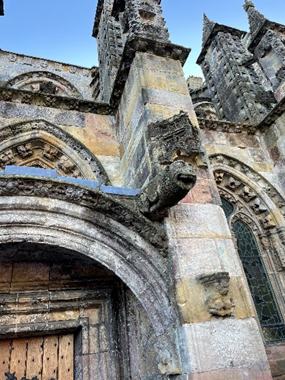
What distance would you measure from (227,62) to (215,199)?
6.30 m

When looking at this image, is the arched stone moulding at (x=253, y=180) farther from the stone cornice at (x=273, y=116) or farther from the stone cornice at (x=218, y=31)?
the stone cornice at (x=218, y=31)

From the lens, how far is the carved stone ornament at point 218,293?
92.6 inches

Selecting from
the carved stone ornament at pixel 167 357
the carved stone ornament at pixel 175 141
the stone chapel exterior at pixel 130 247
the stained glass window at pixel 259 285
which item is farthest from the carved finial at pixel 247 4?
the carved stone ornament at pixel 167 357

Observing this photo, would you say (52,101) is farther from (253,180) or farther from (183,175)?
(253,180)

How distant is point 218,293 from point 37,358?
1.98 meters

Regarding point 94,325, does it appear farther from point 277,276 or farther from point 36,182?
point 277,276

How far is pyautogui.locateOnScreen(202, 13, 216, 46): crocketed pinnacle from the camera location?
9.02 meters

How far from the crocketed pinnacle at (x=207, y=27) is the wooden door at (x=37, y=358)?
29.7ft

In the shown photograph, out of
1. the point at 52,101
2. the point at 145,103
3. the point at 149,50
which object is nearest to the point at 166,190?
the point at 145,103

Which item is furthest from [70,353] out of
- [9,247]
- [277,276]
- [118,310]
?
[277,276]

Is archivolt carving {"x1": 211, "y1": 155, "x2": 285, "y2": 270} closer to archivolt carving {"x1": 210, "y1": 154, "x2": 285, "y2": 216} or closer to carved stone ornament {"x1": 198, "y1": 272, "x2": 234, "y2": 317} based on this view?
archivolt carving {"x1": 210, "y1": 154, "x2": 285, "y2": 216}

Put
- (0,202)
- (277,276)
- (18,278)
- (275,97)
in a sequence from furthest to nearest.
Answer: (275,97)
(277,276)
(18,278)
(0,202)

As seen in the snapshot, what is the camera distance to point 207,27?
9.26m

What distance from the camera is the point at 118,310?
3301mm
